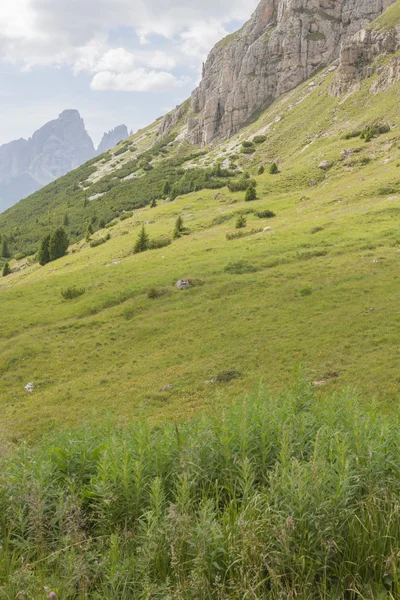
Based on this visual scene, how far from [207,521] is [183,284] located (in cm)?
3093

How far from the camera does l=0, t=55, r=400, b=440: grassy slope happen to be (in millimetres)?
19594

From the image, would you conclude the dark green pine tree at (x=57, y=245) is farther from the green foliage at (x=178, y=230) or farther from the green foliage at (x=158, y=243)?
the green foliage at (x=178, y=230)

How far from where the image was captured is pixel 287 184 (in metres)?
74.8

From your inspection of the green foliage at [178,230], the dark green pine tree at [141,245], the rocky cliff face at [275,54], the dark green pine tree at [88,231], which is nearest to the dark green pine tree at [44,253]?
the dark green pine tree at [88,231]

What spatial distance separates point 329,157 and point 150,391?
69.8 m

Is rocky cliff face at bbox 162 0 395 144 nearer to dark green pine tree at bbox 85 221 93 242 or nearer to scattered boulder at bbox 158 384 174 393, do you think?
dark green pine tree at bbox 85 221 93 242

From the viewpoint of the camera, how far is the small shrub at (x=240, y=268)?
36247mm

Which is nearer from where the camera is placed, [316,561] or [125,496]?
[316,561]

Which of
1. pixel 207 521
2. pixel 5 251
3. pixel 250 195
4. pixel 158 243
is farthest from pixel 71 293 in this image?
pixel 5 251

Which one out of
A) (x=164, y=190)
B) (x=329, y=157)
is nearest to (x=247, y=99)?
(x=164, y=190)

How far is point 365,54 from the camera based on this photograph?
339 ft

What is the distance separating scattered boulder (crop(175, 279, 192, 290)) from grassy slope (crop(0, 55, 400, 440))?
0.88 m

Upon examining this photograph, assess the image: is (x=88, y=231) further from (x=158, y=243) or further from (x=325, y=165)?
(x=325, y=165)

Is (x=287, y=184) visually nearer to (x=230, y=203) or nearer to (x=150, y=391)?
(x=230, y=203)
